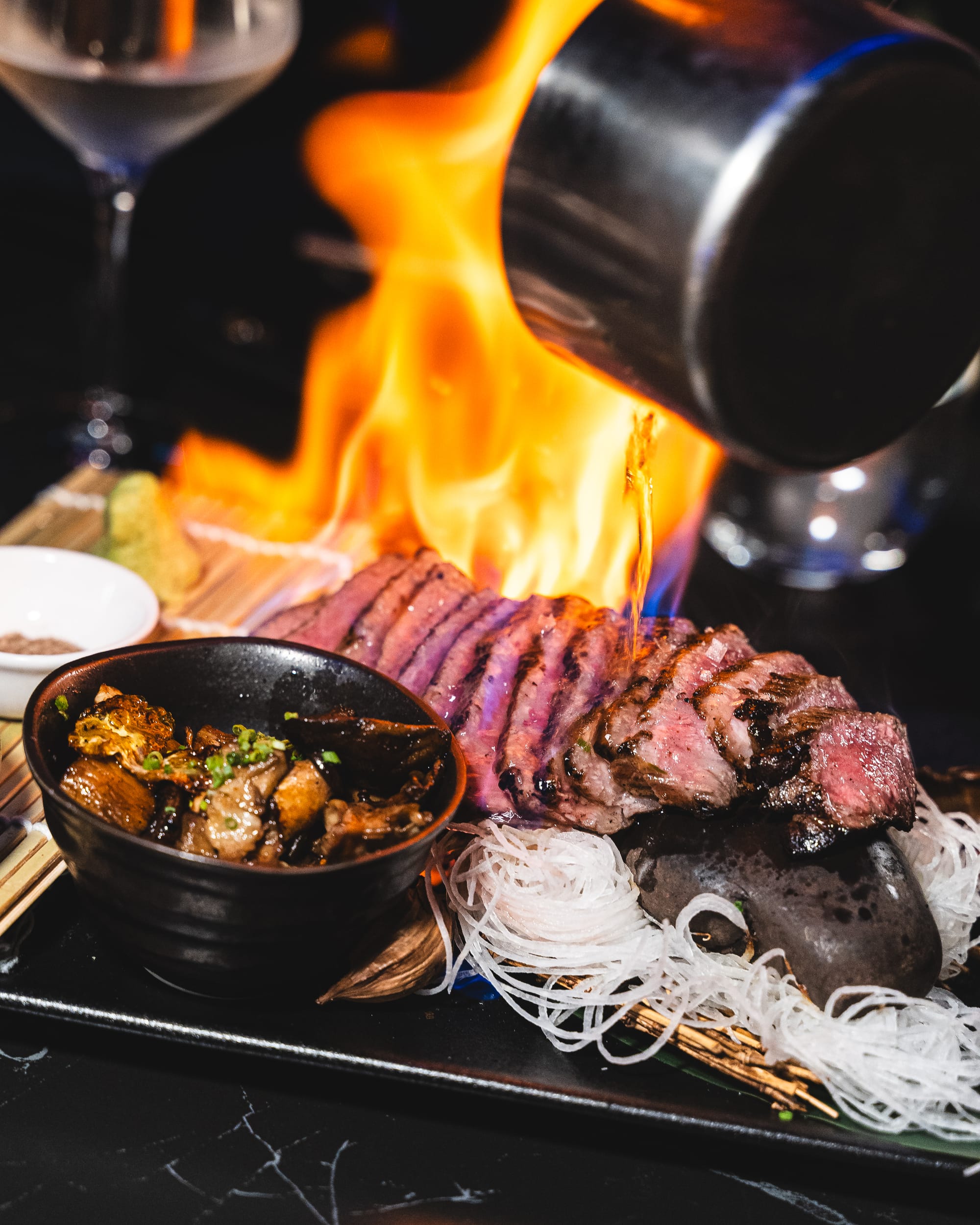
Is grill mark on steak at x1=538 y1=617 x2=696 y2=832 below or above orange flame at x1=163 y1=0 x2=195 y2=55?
below

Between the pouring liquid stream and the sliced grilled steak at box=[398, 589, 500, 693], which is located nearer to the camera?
the pouring liquid stream

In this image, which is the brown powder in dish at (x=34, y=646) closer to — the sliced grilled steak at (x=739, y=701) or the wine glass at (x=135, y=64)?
the sliced grilled steak at (x=739, y=701)

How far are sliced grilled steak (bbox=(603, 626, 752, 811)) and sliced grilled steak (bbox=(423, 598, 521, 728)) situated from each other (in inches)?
20.9

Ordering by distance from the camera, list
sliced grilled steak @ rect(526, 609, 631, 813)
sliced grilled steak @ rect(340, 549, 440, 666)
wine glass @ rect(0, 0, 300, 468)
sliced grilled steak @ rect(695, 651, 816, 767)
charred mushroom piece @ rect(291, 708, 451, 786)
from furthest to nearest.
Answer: wine glass @ rect(0, 0, 300, 468)
sliced grilled steak @ rect(340, 549, 440, 666)
sliced grilled steak @ rect(526, 609, 631, 813)
sliced grilled steak @ rect(695, 651, 816, 767)
charred mushroom piece @ rect(291, 708, 451, 786)

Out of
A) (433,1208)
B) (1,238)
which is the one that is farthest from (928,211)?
(1,238)

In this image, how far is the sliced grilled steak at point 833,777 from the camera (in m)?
2.85

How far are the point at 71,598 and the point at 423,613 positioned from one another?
1.09m

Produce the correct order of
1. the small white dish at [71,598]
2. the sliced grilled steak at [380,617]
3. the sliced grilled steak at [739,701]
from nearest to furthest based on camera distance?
the sliced grilled steak at [739,701]
the sliced grilled steak at [380,617]
the small white dish at [71,598]

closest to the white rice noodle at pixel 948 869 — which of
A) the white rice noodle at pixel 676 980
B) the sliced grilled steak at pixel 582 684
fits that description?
the white rice noodle at pixel 676 980

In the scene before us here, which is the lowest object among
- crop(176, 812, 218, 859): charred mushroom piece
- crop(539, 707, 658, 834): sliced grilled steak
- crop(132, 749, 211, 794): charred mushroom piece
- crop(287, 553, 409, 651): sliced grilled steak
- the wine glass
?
crop(287, 553, 409, 651): sliced grilled steak

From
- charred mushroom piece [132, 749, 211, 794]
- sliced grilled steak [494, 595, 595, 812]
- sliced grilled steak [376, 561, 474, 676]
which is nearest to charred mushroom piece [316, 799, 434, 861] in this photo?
charred mushroom piece [132, 749, 211, 794]

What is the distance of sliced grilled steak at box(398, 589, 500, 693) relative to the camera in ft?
11.5

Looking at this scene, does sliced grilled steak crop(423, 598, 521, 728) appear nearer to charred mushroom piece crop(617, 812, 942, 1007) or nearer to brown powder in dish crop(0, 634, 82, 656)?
charred mushroom piece crop(617, 812, 942, 1007)

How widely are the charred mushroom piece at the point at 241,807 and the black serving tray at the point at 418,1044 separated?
→ 1.36ft
